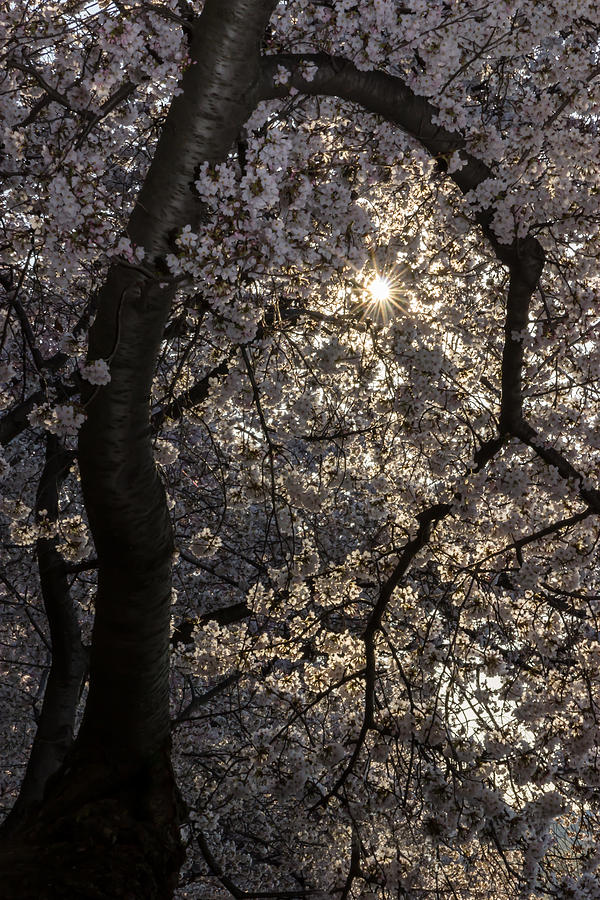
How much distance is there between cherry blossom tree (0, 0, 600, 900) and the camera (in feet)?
10.3

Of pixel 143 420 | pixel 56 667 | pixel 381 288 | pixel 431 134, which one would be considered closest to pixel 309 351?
pixel 381 288

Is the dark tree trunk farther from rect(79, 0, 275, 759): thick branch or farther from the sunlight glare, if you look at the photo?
the sunlight glare

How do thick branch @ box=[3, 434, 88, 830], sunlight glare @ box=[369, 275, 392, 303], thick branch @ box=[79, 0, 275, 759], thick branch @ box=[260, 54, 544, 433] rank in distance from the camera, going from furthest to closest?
thick branch @ box=[3, 434, 88, 830]
sunlight glare @ box=[369, 275, 392, 303]
thick branch @ box=[260, 54, 544, 433]
thick branch @ box=[79, 0, 275, 759]

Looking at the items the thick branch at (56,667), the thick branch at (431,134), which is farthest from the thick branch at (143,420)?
the thick branch at (56,667)

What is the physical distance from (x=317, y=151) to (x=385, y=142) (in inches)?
17.4

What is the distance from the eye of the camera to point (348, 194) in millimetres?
3930

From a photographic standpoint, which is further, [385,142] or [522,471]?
[522,471]

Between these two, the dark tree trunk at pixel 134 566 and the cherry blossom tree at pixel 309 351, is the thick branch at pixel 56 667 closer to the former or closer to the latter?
the cherry blossom tree at pixel 309 351

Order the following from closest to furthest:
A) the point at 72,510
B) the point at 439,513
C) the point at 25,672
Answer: the point at 439,513, the point at 72,510, the point at 25,672

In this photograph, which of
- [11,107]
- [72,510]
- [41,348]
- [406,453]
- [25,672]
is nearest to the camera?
[11,107]

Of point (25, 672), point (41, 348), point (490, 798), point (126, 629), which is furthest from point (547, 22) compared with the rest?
point (25, 672)

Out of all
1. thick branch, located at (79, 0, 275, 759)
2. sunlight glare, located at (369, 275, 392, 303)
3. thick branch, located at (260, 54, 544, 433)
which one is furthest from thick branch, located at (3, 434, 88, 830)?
thick branch, located at (260, 54, 544, 433)

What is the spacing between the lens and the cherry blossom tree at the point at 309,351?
315cm

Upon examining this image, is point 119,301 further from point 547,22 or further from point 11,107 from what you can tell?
point 547,22
